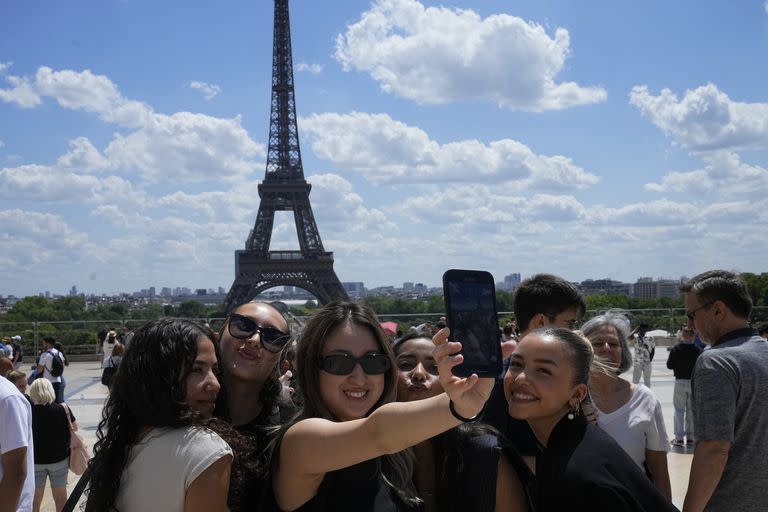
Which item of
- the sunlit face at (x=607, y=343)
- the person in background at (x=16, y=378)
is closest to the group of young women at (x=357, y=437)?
the sunlit face at (x=607, y=343)

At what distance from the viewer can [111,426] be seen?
2516 mm

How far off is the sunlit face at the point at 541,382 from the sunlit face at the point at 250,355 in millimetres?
1055

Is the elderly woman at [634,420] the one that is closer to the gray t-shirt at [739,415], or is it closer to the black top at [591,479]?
the gray t-shirt at [739,415]

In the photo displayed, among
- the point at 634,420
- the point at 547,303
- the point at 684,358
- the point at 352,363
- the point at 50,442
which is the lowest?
the point at 50,442

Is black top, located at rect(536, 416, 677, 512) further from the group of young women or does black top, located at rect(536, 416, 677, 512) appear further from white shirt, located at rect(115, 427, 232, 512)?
white shirt, located at rect(115, 427, 232, 512)

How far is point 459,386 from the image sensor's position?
6.05ft

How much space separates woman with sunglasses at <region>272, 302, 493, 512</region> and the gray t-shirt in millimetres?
1630

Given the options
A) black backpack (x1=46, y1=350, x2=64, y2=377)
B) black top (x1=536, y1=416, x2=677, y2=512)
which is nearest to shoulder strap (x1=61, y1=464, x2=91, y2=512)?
black top (x1=536, y1=416, x2=677, y2=512)

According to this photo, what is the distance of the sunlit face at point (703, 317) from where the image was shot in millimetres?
3518

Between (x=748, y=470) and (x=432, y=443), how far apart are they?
1.72m

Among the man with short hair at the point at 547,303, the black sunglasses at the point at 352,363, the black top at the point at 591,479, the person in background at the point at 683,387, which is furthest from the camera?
the person in background at the point at 683,387

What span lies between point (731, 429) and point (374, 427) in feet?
6.49

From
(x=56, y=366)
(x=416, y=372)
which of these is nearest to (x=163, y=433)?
(x=416, y=372)

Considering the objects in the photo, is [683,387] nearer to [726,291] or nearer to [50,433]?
[726,291]
